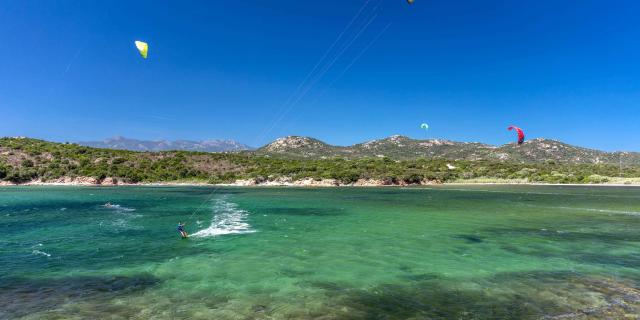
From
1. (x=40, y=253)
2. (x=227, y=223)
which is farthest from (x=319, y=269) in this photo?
(x=227, y=223)

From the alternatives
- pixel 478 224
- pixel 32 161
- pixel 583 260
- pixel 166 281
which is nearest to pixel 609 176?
pixel 478 224

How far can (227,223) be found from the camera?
29.7 metres

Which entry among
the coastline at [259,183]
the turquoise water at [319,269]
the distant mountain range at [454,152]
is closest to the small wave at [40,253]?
the turquoise water at [319,269]

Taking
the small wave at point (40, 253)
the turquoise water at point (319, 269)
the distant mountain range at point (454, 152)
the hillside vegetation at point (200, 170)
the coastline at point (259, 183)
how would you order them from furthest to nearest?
the distant mountain range at point (454, 152), the hillside vegetation at point (200, 170), the coastline at point (259, 183), the small wave at point (40, 253), the turquoise water at point (319, 269)

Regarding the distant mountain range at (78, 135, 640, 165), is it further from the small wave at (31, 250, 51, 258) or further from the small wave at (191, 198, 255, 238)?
the small wave at (31, 250, 51, 258)

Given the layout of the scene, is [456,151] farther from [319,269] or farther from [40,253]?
[40,253]

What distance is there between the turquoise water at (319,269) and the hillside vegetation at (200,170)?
200ft

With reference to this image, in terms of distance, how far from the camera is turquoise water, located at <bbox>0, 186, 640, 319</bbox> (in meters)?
11.2

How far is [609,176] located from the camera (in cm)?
9881

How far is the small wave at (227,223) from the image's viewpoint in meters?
25.4

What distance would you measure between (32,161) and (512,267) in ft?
337

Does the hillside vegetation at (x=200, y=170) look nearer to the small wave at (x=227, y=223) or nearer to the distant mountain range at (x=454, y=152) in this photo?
the distant mountain range at (x=454, y=152)

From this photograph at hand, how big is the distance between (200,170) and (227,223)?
70.5m

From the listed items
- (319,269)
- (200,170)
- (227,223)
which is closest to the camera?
(319,269)
